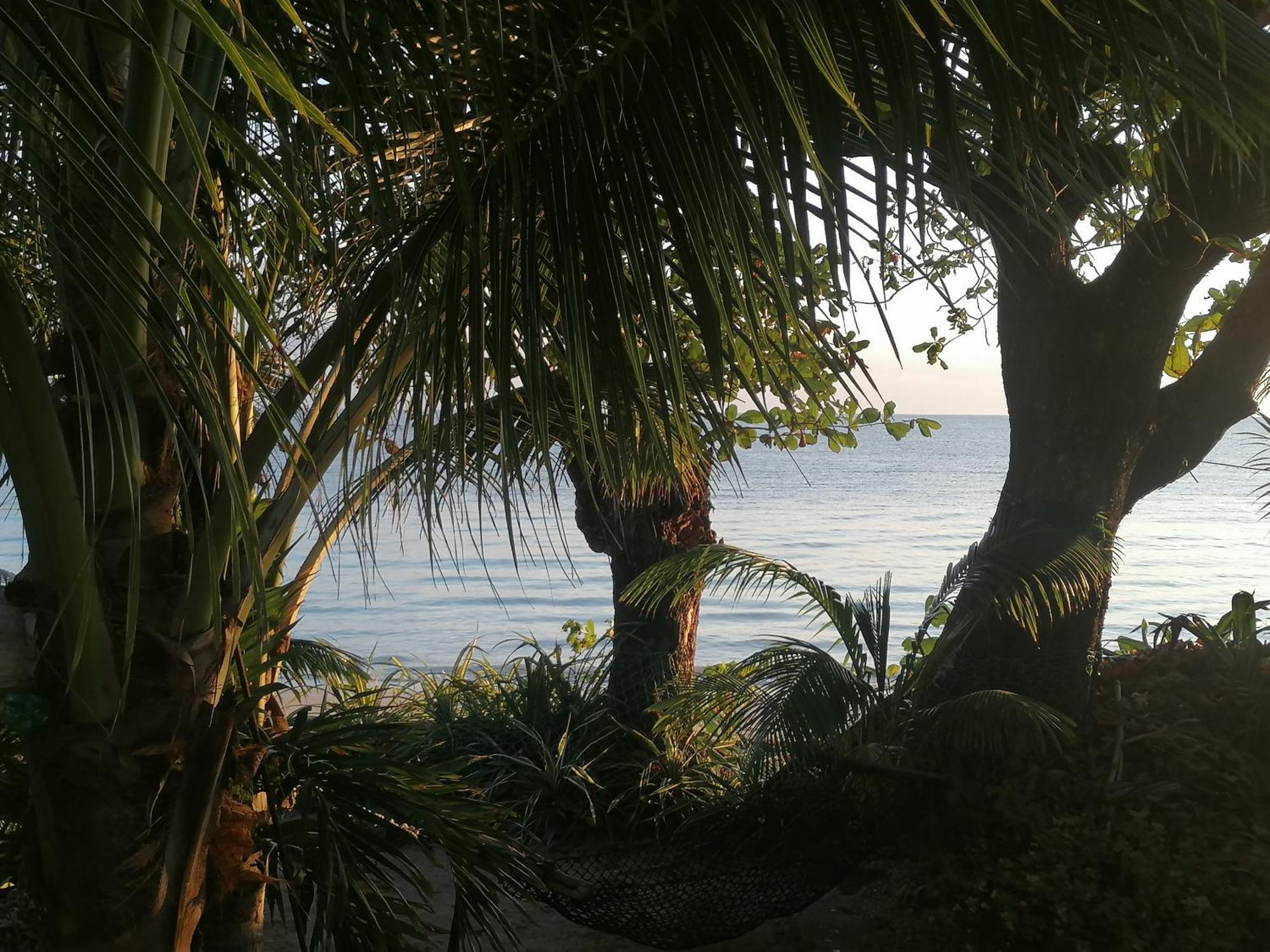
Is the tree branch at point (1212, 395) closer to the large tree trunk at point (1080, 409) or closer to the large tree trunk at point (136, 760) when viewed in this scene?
the large tree trunk at point (1080, 409)

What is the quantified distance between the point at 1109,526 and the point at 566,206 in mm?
3397

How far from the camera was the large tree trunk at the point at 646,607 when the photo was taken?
5.40 meters

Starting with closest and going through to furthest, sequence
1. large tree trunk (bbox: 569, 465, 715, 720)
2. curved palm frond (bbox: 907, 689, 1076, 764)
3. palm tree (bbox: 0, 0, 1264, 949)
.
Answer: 1. palm tree (bbox: 0, 0, 1264, 949)
2. curved palm frond (bbox: 907, 689, 1076, 764)
3. large tree trunk (bbox: 569, 465, 715, 720)

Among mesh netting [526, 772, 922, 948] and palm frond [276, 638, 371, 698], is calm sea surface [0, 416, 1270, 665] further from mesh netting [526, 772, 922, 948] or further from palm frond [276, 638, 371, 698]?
mesh netting [526, 772, 922, 948]

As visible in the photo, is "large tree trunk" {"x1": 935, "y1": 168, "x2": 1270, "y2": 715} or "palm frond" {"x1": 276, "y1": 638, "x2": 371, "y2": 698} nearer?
"palm frond" {"x1": 276, "y1": 638, "x2": 371, "y2": 698}

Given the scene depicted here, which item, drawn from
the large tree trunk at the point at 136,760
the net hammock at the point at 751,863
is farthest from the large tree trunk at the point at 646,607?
the large tree trunk at the point at 136,760

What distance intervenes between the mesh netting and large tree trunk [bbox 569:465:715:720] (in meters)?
1.66

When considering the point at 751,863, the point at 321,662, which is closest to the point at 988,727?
the point at 751,863

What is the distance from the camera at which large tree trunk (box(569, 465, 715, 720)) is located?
540 centimetres

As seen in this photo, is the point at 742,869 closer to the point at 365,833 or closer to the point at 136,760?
the point at 365,833

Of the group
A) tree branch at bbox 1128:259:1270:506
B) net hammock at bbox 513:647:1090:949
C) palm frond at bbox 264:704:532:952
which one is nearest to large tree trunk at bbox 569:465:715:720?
net hammock at bbox 513:647:1090:949

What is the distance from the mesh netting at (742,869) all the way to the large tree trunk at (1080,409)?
0.87 metres

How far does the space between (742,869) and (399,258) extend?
101 inches

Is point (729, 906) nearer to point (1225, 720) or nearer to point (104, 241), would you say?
point (1225, 720)
